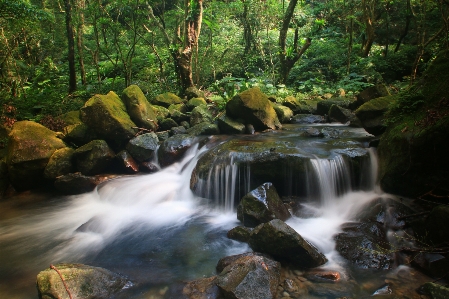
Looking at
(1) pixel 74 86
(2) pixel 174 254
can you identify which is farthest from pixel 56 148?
(2) pixel 174 254

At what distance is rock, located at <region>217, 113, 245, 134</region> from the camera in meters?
9.07

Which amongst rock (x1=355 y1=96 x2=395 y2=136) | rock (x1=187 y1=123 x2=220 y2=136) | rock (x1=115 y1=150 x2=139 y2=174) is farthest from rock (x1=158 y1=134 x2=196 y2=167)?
rock (x1=355 y1=96 x2=395 y2=136)

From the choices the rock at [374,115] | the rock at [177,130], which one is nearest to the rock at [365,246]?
the rock at [374,115]

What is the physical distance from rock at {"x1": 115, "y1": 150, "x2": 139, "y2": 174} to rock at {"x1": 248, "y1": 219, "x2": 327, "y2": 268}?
501cm

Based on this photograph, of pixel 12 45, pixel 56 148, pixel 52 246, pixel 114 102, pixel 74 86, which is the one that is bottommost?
pixel 52 246

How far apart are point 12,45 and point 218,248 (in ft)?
44.0

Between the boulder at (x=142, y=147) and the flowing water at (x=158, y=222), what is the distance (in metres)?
0.62

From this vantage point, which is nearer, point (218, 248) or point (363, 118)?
point (218, 248)

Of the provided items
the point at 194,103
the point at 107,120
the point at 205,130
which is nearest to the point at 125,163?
the point at 107,120

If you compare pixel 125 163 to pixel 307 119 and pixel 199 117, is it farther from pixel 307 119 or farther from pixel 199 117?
pixel 307 119

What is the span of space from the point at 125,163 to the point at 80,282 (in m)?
4.82

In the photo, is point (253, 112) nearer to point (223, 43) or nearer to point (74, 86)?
point (74, 86)

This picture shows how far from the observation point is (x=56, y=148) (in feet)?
26.3

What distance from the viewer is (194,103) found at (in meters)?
11.5
